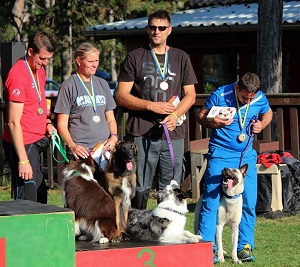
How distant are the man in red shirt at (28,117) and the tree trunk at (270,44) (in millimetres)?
7470

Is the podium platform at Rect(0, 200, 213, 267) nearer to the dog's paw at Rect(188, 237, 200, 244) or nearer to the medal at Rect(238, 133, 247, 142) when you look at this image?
the dog's paw at Rect(188, 237, 200, 244)

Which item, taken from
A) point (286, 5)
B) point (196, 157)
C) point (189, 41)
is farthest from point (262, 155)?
point (286, 5)

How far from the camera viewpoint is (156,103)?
770cm

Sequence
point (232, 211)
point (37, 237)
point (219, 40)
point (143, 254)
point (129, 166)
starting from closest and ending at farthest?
point (37, 237), point (143, 254), point (129, 166), point (232, 211), point (219, 40)

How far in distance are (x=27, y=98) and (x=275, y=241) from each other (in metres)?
3.37

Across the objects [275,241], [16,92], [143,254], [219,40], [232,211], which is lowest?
[275,241]

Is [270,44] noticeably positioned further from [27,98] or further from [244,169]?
[27,98]

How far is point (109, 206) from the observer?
→ 700 cm

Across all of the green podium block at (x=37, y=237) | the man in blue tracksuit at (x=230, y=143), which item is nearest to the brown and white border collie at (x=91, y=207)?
the green podium block at (x=37, y=237)

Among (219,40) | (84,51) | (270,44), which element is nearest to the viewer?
(84,51)

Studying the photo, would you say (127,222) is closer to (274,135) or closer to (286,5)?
(274,135)

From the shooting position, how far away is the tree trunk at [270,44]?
563 inches

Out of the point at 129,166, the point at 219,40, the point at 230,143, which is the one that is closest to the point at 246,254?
the point at 230,143

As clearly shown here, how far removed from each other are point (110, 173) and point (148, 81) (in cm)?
115
